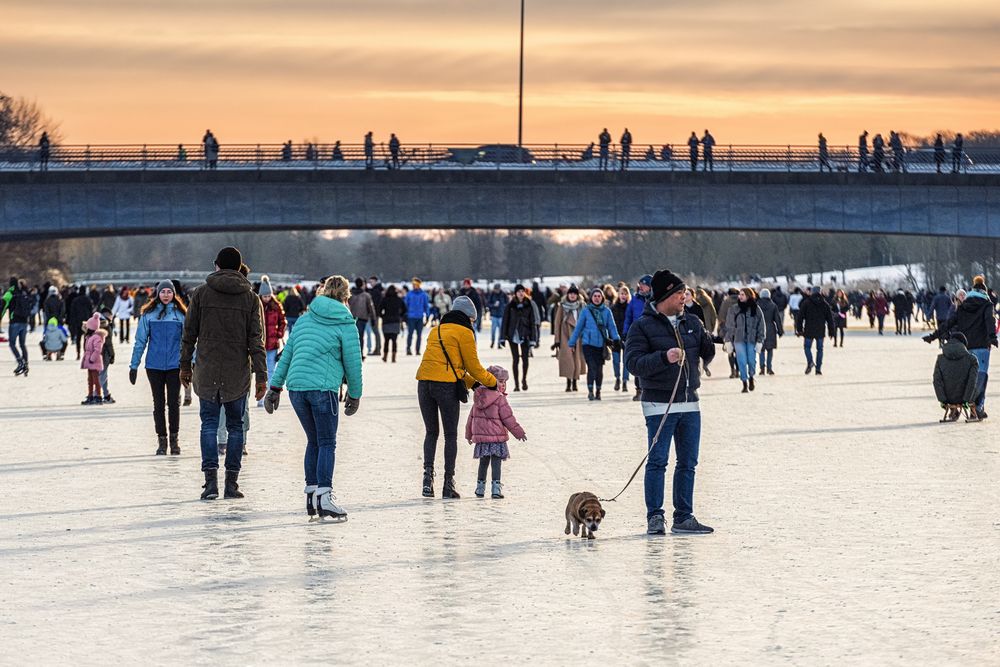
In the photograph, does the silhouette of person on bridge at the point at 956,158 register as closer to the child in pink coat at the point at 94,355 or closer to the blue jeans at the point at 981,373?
the blue jeans at the point at 981,373

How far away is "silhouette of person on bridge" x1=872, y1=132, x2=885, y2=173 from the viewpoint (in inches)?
2202

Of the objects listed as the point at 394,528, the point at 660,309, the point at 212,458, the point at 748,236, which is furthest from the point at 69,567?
the point at 748,236

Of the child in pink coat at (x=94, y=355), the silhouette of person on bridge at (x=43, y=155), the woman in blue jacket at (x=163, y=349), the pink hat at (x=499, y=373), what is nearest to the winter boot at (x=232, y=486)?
the pink hat at (x=499, y=373)

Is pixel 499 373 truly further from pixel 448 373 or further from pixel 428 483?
pixel 428 483

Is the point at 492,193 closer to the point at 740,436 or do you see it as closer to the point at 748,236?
the point at 740,436

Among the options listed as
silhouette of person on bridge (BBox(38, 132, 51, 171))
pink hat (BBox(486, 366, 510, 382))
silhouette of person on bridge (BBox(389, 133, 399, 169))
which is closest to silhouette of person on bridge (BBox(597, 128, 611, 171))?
silhouette of person on bridge (BBox(389, 133, 399, 169))

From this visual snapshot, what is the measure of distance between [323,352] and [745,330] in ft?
49.3

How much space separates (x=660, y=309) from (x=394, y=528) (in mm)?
2033

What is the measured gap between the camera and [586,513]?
9680 mm

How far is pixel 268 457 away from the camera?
1442cm

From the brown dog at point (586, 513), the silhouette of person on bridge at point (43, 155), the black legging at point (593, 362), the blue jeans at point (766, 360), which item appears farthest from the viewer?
the silhouette of person on bridge at point (43, 155)

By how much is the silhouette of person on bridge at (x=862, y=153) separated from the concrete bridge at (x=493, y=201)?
0.48 meters

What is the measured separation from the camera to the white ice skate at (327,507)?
10555mm

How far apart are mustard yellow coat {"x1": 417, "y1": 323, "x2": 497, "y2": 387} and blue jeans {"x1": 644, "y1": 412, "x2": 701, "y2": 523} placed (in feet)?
6.27
